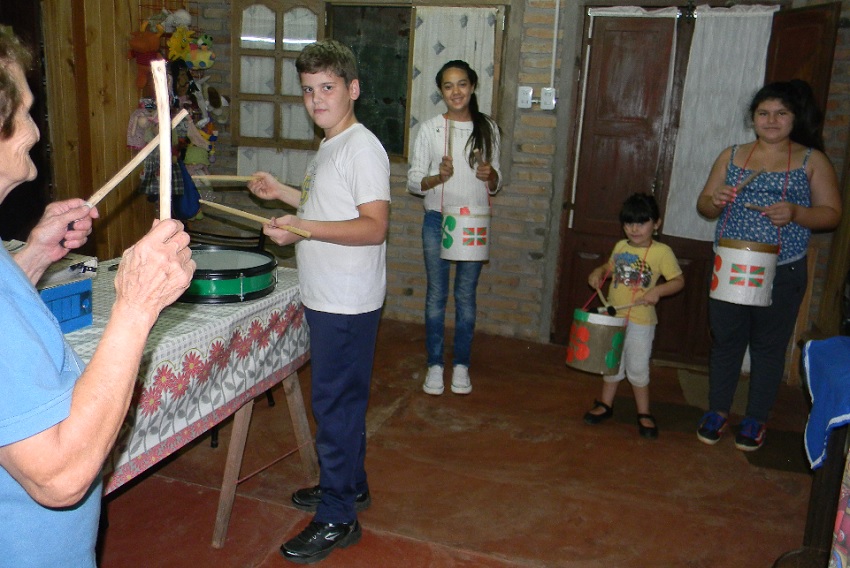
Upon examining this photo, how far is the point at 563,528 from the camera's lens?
2.68 m

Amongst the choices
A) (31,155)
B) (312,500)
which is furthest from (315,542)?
(31,155)

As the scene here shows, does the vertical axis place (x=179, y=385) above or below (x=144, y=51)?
below

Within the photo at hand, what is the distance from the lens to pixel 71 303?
1.84 meters

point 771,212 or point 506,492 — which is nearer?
point 506,492

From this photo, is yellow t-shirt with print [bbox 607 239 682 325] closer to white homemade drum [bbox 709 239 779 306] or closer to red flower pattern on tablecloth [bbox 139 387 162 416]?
white homemade drum [bbox 709 239 779 306]

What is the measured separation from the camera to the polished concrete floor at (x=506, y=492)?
249 centimetres

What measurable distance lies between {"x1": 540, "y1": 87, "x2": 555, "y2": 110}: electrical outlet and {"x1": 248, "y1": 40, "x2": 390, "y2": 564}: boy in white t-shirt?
2499 mm

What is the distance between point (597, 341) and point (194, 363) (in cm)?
189

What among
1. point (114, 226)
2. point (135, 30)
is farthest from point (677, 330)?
point (135, 30)

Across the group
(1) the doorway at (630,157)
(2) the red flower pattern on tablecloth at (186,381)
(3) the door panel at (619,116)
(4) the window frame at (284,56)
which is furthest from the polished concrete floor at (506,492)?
(4) the window frame at (284,56)

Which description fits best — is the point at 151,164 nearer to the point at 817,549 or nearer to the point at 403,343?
the point at 403,343

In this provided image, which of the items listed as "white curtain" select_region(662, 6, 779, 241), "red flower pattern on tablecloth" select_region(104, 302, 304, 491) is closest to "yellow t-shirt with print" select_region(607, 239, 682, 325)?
"white curtain" select_region(662, 6, 779, 241)

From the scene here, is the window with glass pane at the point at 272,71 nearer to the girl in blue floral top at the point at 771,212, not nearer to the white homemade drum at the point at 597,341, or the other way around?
the white homemade drum at the point at 597,341

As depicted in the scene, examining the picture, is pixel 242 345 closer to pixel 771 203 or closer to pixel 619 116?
pixel 771 203
